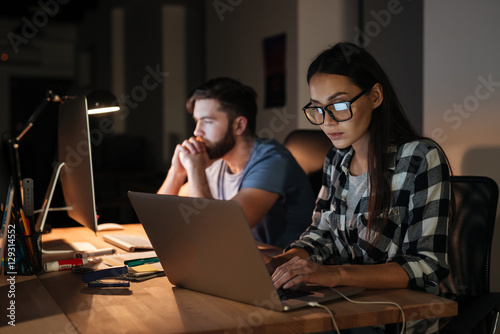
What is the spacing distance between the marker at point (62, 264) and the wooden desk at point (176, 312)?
177 mm

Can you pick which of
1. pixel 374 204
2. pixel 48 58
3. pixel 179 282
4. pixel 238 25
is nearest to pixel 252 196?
pixel 374 204

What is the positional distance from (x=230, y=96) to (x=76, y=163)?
798 millimetres

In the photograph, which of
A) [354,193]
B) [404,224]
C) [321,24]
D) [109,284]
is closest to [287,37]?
[321,24]

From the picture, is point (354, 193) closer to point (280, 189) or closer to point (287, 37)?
point (280, 189)

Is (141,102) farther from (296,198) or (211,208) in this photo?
(211,208)

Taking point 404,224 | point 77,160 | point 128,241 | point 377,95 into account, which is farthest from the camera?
point 128,241

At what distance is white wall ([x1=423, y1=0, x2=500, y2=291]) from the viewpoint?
1.95 m

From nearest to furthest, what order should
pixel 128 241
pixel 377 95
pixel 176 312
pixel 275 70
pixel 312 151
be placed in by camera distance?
pixel 176 312
pixel 377 95
pixel 128 241
pixel 312 151
pixel 275 70

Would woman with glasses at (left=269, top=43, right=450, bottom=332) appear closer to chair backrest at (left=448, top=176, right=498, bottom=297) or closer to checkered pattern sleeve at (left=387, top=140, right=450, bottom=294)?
checkered pattern sleeve at (left=387, top=140, right=450, bottom=294)

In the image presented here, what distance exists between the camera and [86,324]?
946 mm

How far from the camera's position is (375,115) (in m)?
1.43

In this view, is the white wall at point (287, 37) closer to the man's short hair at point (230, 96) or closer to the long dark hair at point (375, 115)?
the man's short hair at point (230, 96)

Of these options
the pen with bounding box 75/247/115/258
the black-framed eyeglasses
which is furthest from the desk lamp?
the black-framed eyeglasses

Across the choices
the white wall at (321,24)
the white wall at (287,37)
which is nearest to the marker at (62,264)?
the white wall at (287,37)
